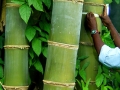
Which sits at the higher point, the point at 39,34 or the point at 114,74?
the point at 39,34

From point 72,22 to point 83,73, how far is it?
1.05 ft

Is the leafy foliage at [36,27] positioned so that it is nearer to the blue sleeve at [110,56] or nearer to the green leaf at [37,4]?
the green leaf at [37,4]

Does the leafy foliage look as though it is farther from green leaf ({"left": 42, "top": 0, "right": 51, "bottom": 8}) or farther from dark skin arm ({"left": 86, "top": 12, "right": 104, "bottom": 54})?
dark skin arm ({"left": 86, "top": 12, "right": 104, "bottom": 54})

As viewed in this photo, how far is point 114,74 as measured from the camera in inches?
66.4

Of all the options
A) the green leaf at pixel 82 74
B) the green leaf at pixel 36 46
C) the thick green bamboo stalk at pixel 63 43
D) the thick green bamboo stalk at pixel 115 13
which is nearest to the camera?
the thick green bamboo stalk at pixel 63 43

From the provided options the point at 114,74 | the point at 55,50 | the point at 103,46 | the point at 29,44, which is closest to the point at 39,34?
the point at 29,44

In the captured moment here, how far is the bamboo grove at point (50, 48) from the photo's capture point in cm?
135

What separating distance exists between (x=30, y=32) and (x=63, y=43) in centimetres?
19

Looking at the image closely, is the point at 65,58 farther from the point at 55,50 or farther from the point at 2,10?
the point at 2,10

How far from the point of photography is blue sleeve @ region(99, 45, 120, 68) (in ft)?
4.88

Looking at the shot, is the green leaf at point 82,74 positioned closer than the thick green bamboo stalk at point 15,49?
No

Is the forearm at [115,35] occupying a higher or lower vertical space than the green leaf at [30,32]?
lower

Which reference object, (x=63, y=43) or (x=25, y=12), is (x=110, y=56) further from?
(x=25, y=12)

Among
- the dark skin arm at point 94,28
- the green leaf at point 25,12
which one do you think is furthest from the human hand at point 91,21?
the green leaf at point 25,12
